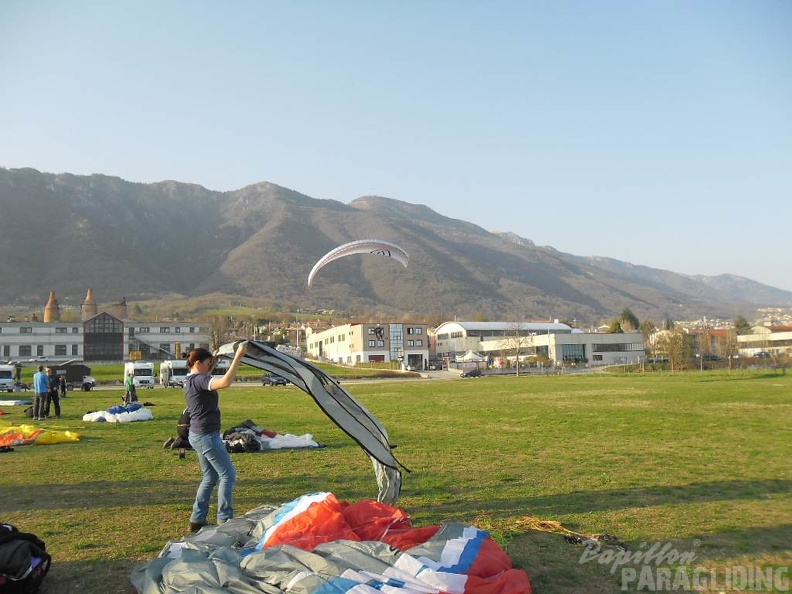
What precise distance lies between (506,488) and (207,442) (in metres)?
4.48

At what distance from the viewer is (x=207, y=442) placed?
705 centimetres

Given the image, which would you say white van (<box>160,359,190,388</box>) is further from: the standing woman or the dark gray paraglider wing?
the dark gray paraglider wing

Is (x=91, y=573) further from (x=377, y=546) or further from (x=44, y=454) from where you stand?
(x=44, y=454)

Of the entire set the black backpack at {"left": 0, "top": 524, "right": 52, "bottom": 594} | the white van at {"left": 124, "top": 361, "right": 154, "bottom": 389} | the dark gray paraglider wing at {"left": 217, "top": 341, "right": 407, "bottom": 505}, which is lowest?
the white van at {"left": 124, "top": 361, "right": 154, "bottom": 389}

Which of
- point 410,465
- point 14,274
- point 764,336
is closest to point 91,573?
point 410,465

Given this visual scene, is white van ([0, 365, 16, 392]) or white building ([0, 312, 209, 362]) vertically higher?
white building ([0, 312, 209, 362])

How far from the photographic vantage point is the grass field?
5992 millimetres

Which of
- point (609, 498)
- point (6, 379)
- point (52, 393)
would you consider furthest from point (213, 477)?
point (6, 379)

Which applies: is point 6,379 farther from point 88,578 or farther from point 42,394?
point 88,578

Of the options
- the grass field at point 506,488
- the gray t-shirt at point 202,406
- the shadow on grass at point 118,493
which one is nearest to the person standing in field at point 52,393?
the grass field at point 506,488

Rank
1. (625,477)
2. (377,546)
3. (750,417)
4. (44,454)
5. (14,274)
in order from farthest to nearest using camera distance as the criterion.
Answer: (14,274), (750,417), (44,454), (625,477), (377,546)

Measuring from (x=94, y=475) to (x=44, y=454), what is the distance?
11.4ft

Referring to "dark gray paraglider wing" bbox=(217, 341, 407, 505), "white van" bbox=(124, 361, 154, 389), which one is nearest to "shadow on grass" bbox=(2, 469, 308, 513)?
"dark gray paraglider wing" bbox=(217, 341, 407, 505)

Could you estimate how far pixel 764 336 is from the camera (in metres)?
114
